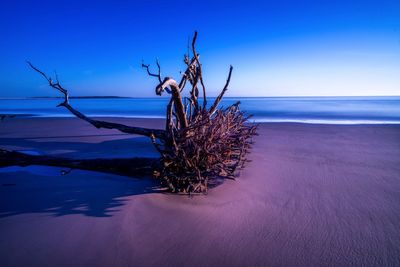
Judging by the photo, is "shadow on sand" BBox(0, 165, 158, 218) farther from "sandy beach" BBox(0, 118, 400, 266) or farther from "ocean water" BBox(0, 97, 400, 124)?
"ocean water" BBox(0, 97, 400, 124)

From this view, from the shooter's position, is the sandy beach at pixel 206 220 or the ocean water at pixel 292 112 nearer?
the sandy beach at pixel 206 220

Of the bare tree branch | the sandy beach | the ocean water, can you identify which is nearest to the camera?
the sandy beach

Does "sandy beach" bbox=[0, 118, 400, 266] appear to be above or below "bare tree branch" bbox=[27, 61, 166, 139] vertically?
below

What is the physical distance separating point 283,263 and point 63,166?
3.59m

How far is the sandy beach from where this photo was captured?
6.32 feet

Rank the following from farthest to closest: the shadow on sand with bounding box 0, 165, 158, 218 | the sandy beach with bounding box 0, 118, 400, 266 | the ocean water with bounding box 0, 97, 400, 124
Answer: the ocean water with bounding box 0, 97, 400, 124 < the shadow on sand with bounding box 0, 165, 158, 218 < the sandy beach with bounding box 0, 118, 400, 266

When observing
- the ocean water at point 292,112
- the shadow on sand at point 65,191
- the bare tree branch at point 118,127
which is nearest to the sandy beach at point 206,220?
the shadow on sand at point 65,191

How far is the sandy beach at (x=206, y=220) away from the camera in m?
1.93

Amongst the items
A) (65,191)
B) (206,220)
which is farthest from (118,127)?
(206,220)

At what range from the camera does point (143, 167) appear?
3.43m

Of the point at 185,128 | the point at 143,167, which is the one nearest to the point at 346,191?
the point at 185,128

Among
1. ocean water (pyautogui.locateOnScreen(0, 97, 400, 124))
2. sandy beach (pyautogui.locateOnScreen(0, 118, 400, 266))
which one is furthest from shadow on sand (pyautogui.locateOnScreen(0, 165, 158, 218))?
ocean water (pyautogui.locateOnScreen(0, 97, 400, 124))

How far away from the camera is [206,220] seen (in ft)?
7.98

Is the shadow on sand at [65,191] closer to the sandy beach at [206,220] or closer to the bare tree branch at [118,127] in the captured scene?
the sandy beach at [206,220]
